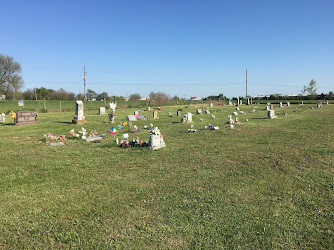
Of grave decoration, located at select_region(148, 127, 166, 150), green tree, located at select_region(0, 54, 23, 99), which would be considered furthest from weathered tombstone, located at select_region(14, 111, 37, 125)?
green tree, located at select_region(0, 54, 23, 99)

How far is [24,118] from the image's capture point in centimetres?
1596

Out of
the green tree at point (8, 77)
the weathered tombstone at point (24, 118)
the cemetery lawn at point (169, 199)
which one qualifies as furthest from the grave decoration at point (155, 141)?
the green tree at point (8, 77)

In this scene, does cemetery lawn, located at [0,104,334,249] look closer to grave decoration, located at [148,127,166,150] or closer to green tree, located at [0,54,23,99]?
grave decoration, located at [148,127,166,150]

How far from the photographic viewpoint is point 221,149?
7.89m

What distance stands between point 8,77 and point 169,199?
177 ft

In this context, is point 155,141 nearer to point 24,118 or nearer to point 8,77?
Result: point 24,118

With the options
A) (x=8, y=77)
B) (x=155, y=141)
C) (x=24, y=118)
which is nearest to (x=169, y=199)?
(x=155, y=141)

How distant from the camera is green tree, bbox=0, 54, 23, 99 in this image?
44781mm

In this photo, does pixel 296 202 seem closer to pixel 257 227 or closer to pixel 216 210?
pixel 257 227

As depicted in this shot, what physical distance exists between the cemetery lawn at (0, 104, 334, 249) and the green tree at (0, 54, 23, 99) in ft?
156

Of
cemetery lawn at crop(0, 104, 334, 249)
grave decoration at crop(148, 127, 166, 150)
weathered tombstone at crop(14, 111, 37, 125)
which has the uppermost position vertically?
weathered tombstone at crop(14, 111, 37, 125)

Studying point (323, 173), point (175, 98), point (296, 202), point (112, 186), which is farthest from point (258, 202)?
point (175, 98)

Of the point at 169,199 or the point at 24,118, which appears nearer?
the point at 169,199

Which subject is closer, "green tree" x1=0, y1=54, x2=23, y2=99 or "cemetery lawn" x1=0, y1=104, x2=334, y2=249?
"cemetery lawn" x1=0, y1=104, x2=334, y2=249
